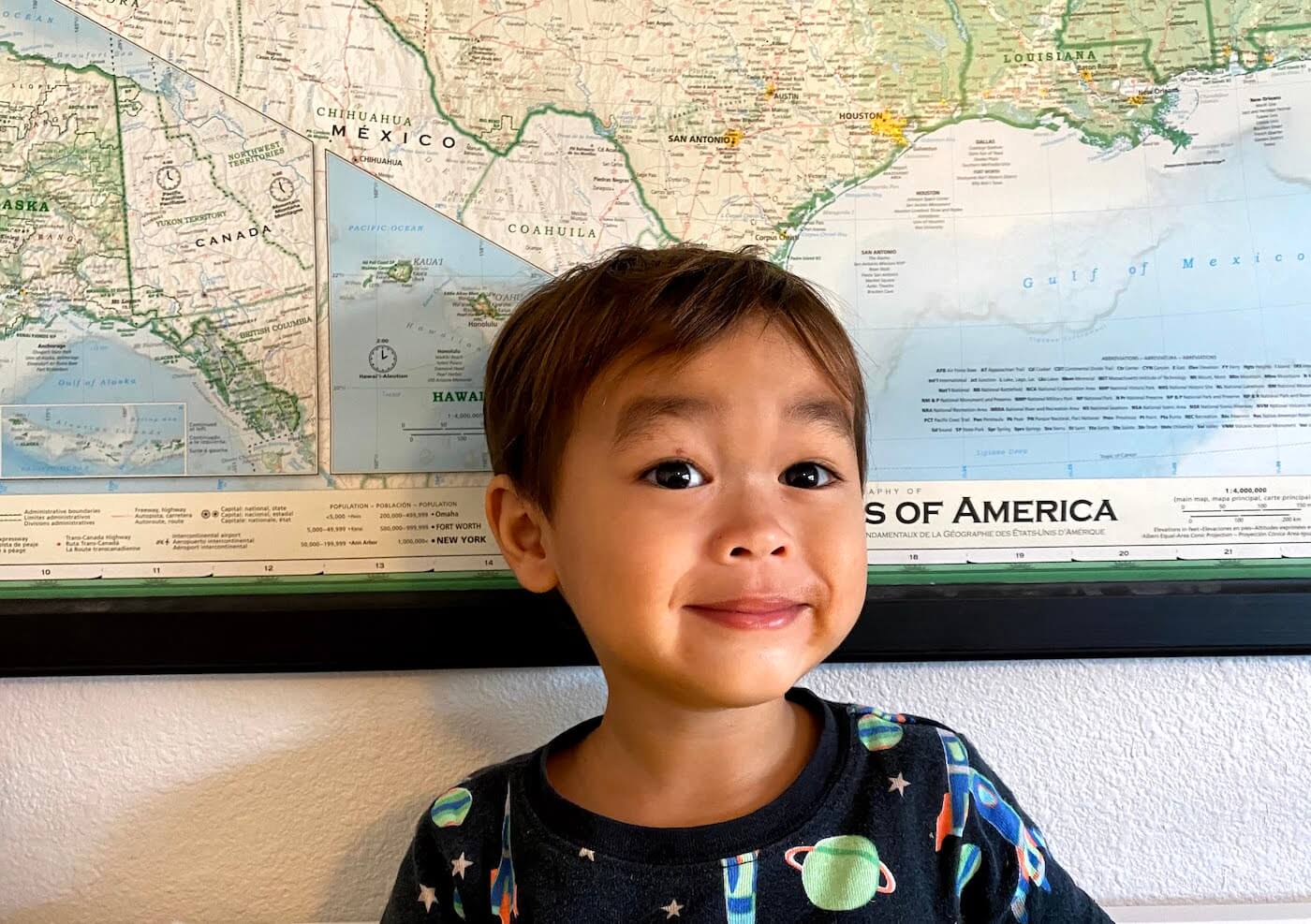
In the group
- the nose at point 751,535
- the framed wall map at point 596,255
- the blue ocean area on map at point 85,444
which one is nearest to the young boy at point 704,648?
the nose at point 751,535

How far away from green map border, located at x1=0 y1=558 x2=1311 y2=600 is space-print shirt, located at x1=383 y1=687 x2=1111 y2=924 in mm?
160

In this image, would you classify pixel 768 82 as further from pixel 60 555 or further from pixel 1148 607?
pixel 60 555

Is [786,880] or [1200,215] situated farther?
[1200,215]

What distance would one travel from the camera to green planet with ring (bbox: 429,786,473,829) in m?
0.71

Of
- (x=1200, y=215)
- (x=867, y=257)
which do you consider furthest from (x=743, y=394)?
(x=1200, y=215)

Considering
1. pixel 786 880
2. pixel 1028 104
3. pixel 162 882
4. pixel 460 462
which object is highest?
pixel 1028 104

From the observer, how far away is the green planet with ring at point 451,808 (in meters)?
0.71

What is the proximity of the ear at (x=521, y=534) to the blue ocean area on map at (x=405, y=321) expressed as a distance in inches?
3.4

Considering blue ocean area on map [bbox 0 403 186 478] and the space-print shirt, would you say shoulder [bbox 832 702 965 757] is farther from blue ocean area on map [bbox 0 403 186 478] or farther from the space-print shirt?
blue ocean area on map [bbox 0 403 186 478]

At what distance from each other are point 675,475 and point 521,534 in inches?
6.8

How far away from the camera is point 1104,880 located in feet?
2.66

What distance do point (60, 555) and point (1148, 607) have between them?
1.00 m

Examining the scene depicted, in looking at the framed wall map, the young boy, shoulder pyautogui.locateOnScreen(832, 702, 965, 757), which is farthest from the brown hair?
shoulder pyautogui.locateOnScreen(832, 702, 965, 757)

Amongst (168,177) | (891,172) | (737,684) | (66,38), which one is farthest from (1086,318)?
(66,38)
